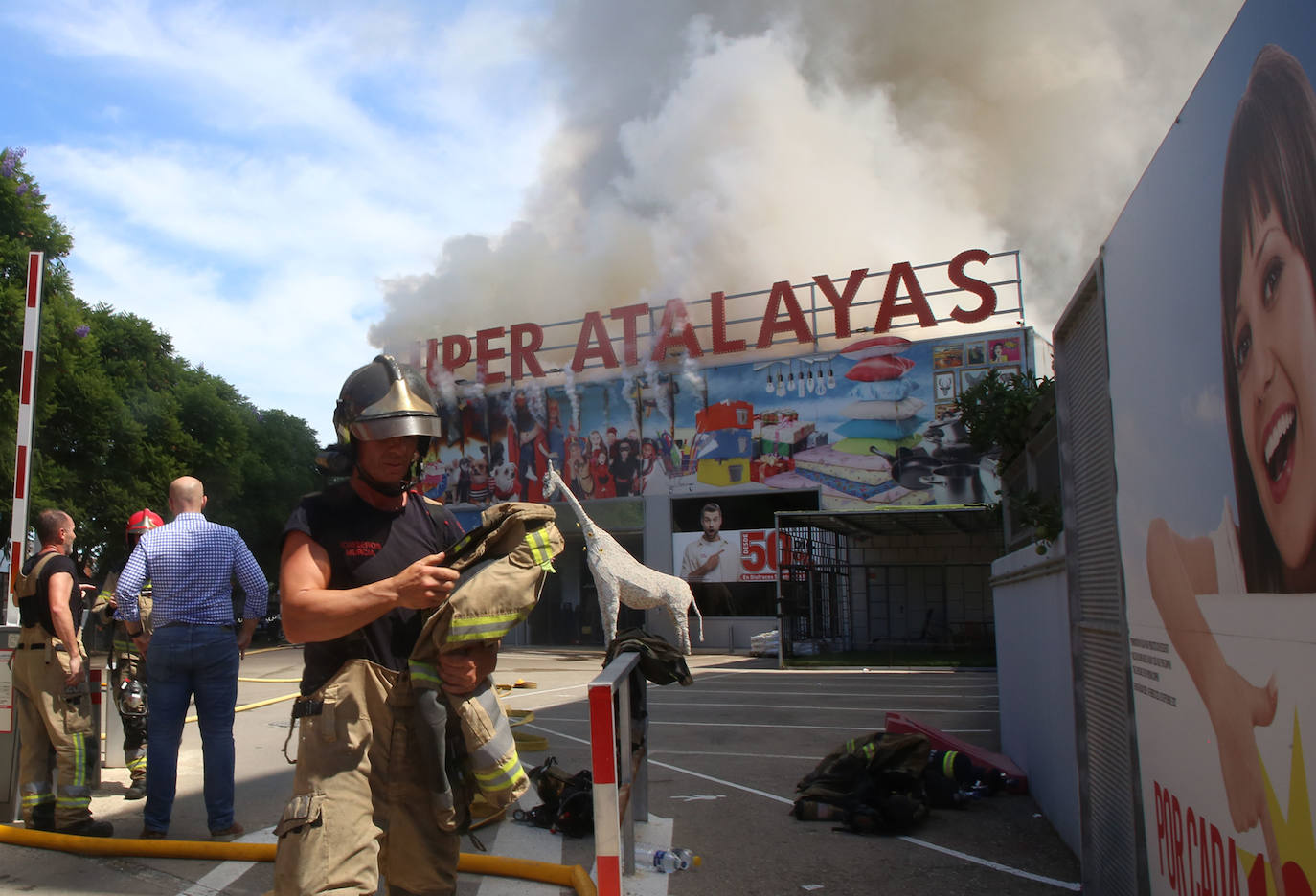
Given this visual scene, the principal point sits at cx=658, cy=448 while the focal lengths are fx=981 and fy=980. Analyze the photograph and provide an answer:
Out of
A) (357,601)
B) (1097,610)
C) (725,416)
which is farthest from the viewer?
(725,416)

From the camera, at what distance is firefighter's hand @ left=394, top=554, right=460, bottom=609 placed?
268 centimetres

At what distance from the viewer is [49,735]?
18.1 feet

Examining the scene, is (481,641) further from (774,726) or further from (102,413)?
(102,413)

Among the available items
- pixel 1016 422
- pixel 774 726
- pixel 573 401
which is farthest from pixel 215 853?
pixel 573 401

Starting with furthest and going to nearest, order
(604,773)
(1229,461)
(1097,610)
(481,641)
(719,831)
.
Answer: (719,831)
(1097,610)
(604,773)
(481,641)
(1229,461)

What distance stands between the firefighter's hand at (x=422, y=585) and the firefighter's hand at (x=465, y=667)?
0.63 feet

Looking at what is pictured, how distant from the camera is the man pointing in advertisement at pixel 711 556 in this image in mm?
24178

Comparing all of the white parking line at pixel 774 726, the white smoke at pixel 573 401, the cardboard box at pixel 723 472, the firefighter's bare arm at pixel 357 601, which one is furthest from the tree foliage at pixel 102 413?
the firefighter's bare arm at pixel 357 601

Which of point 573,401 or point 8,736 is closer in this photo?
point 8,736

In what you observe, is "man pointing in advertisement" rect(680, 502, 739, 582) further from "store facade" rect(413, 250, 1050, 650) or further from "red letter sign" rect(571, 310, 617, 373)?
"red letter sign" rect(571, 310, 617, 373)

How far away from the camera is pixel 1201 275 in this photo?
2.54 m

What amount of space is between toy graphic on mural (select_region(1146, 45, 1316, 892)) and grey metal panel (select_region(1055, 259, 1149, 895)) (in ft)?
3.57

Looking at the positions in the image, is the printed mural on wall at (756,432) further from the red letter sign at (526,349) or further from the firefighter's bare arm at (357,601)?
the firefighter's bare arm at (357,601)

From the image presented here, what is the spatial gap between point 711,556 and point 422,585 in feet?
71.9
